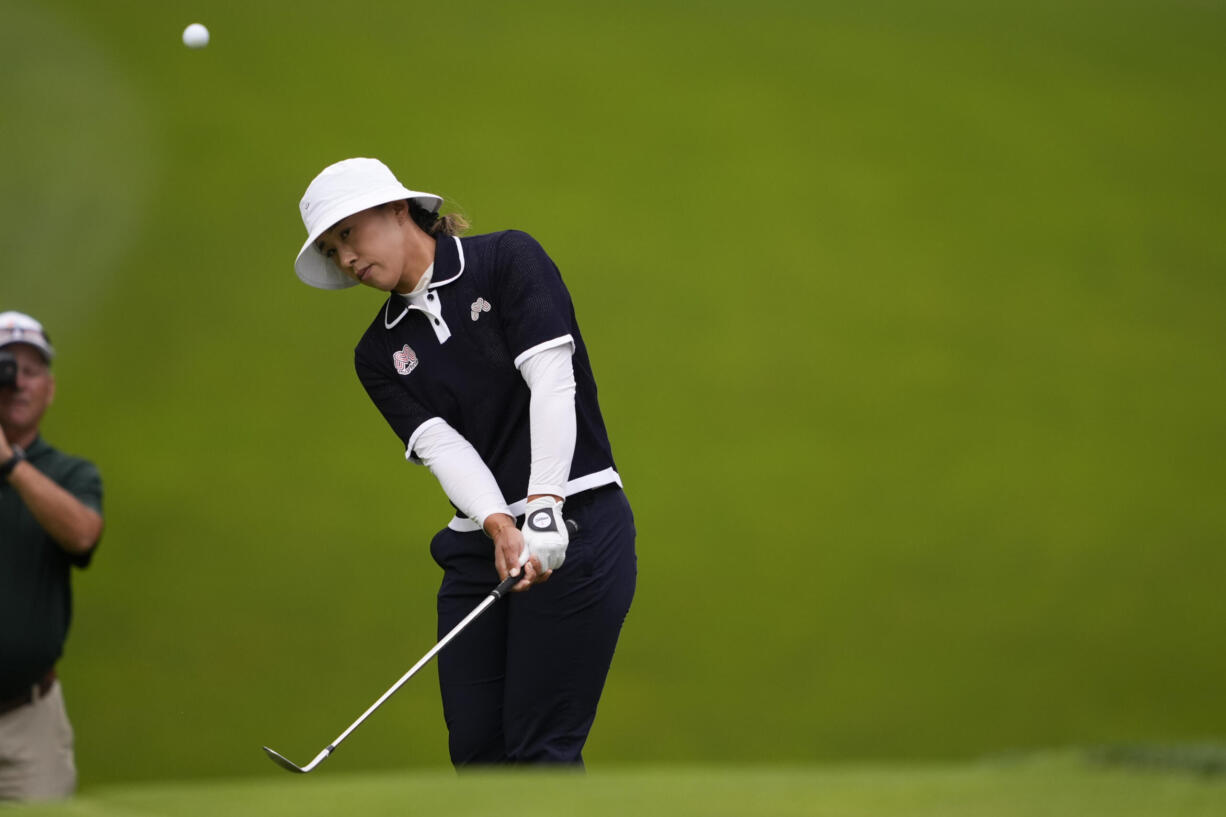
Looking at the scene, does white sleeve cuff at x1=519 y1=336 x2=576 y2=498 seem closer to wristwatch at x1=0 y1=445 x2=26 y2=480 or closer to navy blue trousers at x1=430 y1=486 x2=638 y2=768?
navy blue trousers at x1=430 y1=486 x2=638 y2=768

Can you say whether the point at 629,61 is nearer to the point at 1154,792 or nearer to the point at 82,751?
the point at 82,751

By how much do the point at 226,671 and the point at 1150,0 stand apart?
322 cm

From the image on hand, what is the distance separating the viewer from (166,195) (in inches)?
137

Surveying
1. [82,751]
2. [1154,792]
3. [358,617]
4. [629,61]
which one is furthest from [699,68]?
[1154,792]

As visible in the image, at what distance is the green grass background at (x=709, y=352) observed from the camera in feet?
11.1

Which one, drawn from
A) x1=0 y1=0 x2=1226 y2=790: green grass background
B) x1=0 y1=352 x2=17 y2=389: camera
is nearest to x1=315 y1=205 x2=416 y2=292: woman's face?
x1=0 y1=352 x2=17 y2=389: camera

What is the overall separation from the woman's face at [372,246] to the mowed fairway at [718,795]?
0.87 meters

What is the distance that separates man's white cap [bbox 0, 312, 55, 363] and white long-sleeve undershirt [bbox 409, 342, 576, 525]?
1059mm

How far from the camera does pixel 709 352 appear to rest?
148 inches

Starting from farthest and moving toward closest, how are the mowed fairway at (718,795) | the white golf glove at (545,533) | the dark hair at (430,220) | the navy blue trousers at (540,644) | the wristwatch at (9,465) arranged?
the wristwatch at (9,465) → the dark hair at (430,220) → the navy blue trousers at (540,644) → the white golf glove at (545,533) → the mowed fairway at (718,795)

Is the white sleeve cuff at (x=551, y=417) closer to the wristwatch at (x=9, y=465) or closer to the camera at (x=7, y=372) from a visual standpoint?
the wristwatch at (x=9, y=465)

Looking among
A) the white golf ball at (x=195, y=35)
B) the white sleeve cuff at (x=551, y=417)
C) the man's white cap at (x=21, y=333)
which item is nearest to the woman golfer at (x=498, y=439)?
the white sleeve cuff at (x=551, y=417)

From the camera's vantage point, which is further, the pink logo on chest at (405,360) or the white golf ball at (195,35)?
the white golf ball at (195,35)

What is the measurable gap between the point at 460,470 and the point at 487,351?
17 cm
